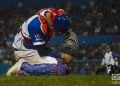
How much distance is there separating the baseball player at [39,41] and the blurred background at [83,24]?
757 centimetres

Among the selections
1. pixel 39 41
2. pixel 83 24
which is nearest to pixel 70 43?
pixel 39 41

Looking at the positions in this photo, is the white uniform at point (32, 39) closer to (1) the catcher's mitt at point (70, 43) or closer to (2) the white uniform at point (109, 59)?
(1) the catcher's mitt at point (70, 43)

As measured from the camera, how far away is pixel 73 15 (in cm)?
2411

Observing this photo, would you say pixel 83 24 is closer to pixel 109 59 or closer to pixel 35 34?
pixel 109 59

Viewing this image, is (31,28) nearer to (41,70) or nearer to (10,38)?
(41,70)

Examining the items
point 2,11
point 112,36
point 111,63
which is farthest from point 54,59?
point 2,11

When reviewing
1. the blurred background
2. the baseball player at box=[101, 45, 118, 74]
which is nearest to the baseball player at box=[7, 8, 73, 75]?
the baseball player at box=[101, 45, 118, 74]

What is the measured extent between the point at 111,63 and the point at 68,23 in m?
8.00

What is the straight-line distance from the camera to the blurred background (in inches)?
714

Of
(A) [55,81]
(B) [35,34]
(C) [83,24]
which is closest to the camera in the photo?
(A) [55,81]

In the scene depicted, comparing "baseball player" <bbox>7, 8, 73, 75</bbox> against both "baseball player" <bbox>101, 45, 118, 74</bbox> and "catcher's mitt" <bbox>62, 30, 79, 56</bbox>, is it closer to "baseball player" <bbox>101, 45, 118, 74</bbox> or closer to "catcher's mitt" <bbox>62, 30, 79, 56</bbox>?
"catcher's mitt" <bbox>62, 30, 79, 56</bbox>

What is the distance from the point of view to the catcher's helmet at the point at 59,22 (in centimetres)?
888

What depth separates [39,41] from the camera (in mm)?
8820

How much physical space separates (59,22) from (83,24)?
47.2ft
